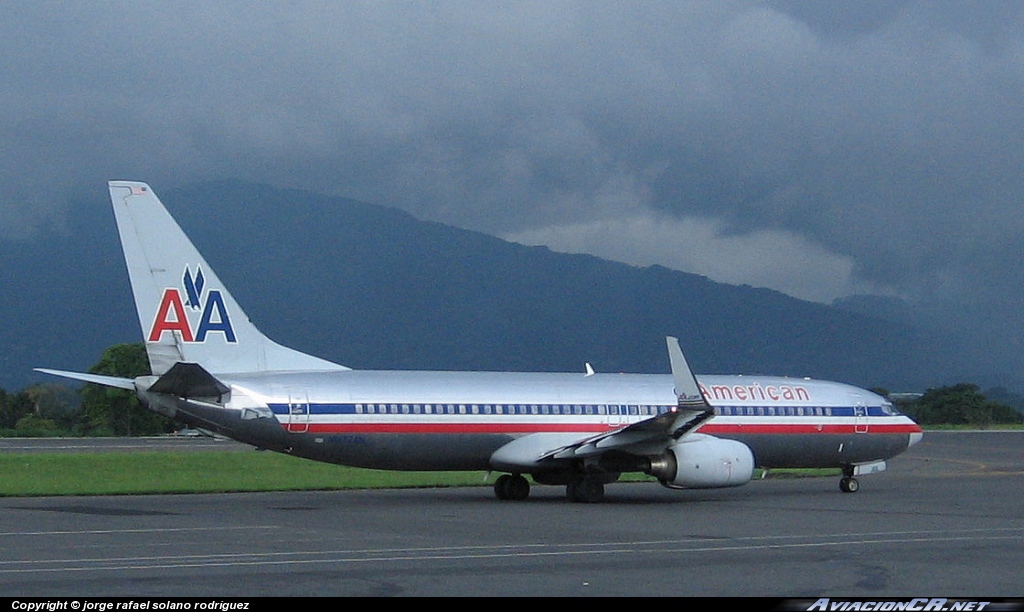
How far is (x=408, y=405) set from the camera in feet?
105

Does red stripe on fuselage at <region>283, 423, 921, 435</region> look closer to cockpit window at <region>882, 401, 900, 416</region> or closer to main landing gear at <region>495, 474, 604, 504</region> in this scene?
cockpit window at <region>882, 401, 900, 416</region>

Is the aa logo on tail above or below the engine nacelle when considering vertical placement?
above

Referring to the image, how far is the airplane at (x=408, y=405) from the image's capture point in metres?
29.8

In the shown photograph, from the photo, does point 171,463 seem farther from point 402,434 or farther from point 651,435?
point 651,435

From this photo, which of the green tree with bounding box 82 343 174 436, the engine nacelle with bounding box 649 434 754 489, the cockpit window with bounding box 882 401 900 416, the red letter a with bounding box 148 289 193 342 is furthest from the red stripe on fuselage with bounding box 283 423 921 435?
the green tree with bounding box 82 343 174 436

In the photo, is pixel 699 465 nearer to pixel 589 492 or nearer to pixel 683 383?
pixel 683 383

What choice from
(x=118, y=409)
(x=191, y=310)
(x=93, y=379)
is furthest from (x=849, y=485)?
(x=118, y=409)

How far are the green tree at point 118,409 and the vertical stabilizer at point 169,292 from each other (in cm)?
7026

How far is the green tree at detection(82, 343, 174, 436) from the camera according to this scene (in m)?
102

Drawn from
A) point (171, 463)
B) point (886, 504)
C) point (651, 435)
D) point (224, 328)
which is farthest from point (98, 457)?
point (886, 504)

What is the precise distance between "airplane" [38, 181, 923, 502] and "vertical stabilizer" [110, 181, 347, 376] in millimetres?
28

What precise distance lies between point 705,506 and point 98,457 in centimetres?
2911

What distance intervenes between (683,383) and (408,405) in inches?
254

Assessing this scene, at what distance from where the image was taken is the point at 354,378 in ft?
104
